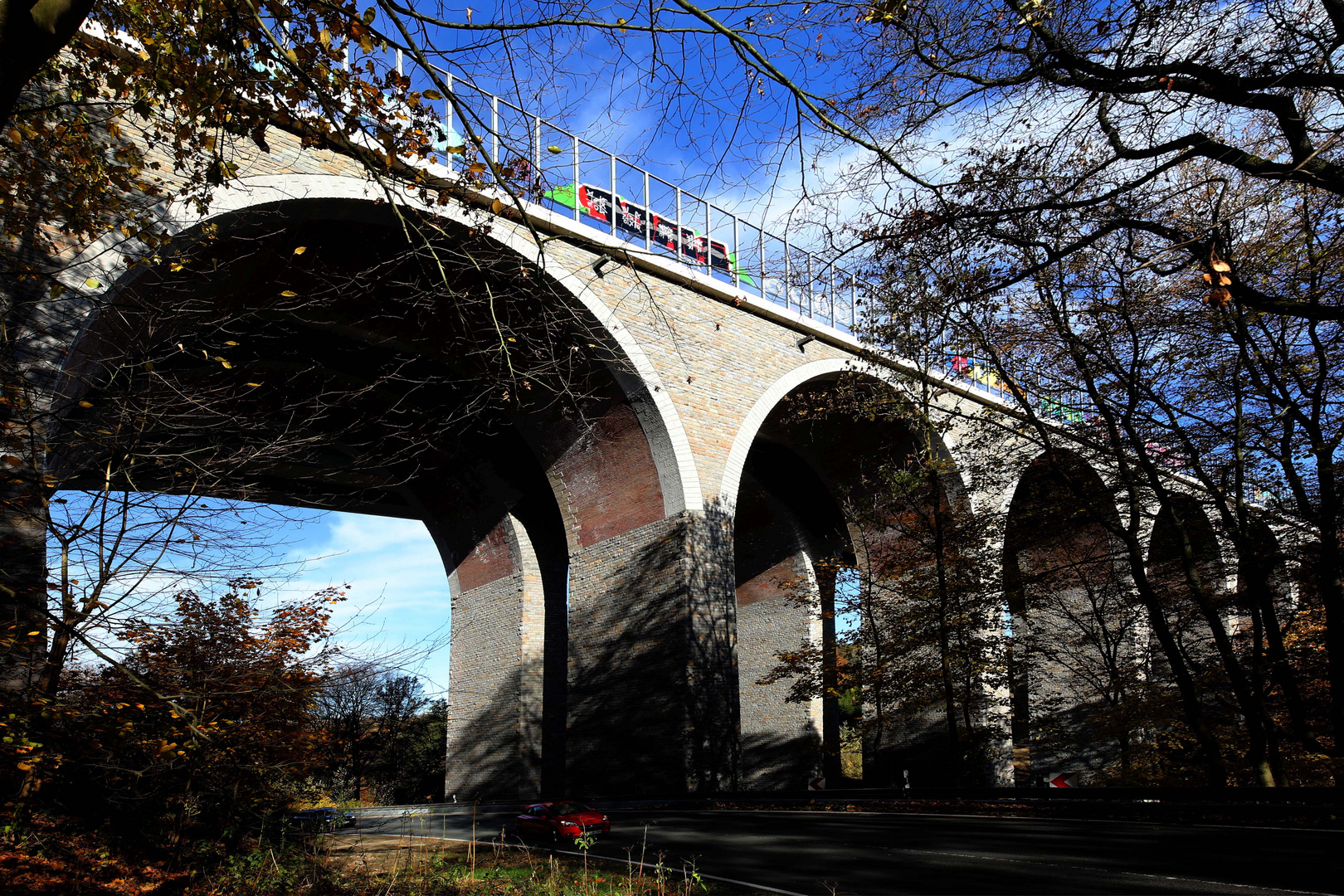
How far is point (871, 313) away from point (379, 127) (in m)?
6.43

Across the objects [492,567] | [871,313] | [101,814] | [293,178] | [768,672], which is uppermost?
[293,178]

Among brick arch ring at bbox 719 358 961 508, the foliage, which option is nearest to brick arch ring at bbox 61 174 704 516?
brick arch ring at bbox 719 358 961 508

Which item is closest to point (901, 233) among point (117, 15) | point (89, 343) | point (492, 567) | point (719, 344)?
point (117, 15)

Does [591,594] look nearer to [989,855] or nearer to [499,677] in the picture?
[499,677]

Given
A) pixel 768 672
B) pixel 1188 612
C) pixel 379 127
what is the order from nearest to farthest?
pixel 379 127 < pixel 1188 612 < pixel 768 672

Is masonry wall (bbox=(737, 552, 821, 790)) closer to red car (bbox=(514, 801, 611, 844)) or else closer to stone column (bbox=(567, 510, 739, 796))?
stone column (bbox=(567, 510, 739, 796))

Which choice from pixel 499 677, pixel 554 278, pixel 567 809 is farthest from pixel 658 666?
pixel 554 278

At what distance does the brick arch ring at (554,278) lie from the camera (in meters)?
8.34

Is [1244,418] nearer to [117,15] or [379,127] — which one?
[379,127]

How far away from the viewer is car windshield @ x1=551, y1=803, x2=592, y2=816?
10.8 meters

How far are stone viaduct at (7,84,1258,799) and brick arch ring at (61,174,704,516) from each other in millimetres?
31

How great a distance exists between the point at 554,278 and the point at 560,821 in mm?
6378

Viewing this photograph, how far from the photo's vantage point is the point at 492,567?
19.0 m

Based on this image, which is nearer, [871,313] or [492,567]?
[871,313]
